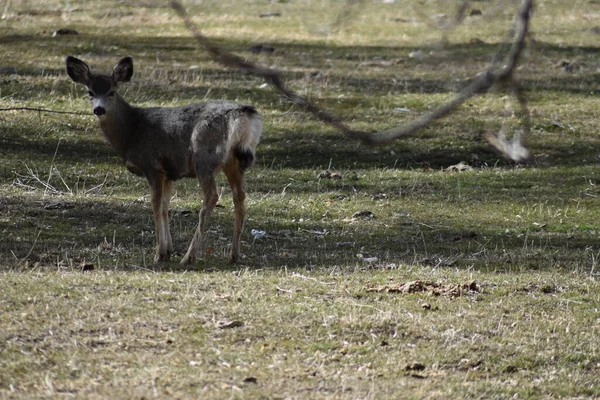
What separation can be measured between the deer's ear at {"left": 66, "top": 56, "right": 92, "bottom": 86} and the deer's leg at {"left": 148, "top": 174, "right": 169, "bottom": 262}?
1.42 m

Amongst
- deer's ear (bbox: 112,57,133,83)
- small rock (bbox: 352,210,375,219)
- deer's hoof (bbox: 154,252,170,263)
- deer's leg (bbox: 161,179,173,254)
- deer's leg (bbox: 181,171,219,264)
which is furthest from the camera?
small rock (bbox: 352,210,375,219)

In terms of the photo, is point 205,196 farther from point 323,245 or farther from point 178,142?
point 323,245

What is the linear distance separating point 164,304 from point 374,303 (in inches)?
70.8

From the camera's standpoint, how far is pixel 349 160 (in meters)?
18.1

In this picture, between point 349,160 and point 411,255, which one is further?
point 349,160

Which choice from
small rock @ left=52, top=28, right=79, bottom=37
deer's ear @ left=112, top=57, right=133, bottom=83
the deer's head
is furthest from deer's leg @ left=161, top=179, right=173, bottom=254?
small rock @ left=52, top=28, right=79, bottom=37

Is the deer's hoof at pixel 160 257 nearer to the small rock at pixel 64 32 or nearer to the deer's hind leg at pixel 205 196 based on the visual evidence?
the deer's hind leg at pixel 205 196

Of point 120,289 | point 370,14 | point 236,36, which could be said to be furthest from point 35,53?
point 120,289

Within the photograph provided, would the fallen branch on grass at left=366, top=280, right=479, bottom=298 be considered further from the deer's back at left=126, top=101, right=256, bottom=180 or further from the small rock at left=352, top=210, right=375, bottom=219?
the small rock at left=352, top=210, right=375, bottom=219

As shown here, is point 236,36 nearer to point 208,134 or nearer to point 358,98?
point 358,98

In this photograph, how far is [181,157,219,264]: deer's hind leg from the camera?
10352 millimetres

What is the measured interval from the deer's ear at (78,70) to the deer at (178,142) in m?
0.01

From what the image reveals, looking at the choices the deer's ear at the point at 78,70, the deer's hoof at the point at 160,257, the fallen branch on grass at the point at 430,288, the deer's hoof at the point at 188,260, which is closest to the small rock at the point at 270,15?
the deer's ear at the point at 78,70

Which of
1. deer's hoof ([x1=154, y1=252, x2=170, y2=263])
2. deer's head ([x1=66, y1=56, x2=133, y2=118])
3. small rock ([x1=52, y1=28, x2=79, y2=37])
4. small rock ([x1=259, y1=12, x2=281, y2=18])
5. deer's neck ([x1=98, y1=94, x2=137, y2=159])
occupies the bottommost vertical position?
deer's hoof ([x1=154, y1=252, x2=170, y2=263])
